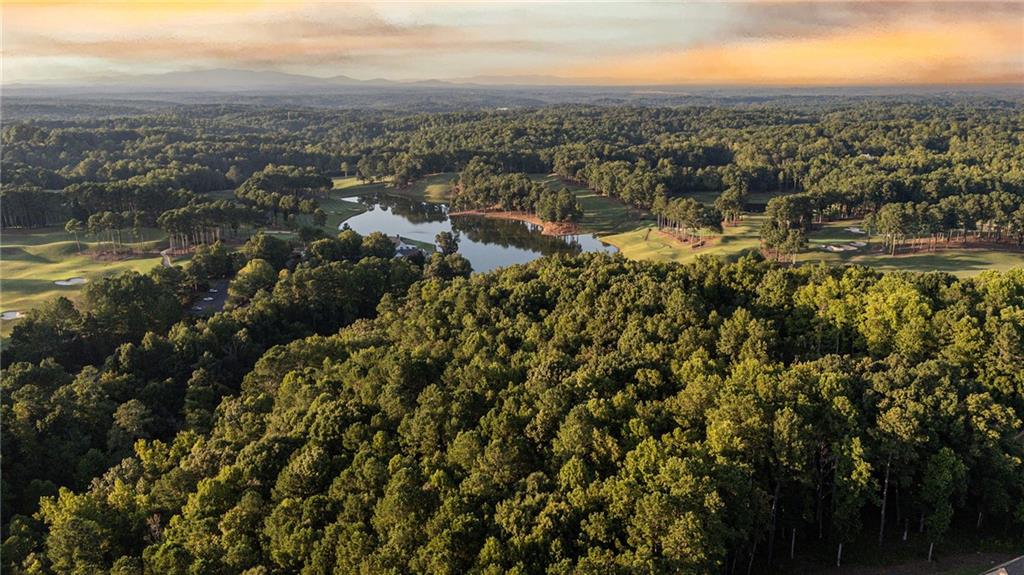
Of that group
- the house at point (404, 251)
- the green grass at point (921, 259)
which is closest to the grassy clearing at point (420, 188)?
the house at point (404, 251)

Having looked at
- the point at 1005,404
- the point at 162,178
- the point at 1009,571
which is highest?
the point at 162,178

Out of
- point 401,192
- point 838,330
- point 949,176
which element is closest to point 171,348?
point 838,330

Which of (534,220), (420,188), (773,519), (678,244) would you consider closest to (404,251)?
(534,220)

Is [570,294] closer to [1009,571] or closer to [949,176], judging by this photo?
[1009,571]

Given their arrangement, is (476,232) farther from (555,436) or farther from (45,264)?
(555,436)

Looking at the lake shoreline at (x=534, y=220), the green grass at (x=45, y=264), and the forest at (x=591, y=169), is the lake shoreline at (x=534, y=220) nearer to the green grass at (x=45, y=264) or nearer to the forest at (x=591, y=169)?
the forest at (x=591, y=169)

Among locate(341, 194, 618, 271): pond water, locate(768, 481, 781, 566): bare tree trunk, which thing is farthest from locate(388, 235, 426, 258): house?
locate(768, 481, 781, 566): bare tree trunk
